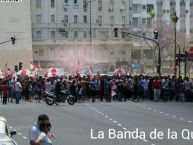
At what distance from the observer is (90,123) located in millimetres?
27844

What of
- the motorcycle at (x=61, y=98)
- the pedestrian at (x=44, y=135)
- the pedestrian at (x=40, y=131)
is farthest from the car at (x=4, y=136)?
the motorcycle at (x=61, y=98)

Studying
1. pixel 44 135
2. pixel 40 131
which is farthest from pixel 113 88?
pixel 44 135

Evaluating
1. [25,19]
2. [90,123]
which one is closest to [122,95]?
[90,123]

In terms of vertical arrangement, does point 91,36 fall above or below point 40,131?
above

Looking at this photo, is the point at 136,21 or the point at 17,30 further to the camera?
the point at 136,21

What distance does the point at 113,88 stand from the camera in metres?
48.4

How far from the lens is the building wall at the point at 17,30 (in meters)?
101

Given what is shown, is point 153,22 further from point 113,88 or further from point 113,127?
point 113,127

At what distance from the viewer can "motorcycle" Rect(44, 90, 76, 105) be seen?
43344mm

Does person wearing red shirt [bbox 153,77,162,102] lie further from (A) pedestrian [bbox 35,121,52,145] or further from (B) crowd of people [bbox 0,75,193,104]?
(A) pedestrian [bbox 35,121,52,145]

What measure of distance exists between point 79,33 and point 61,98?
261ft

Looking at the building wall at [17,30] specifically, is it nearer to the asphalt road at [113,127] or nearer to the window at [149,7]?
the window at [149,7]

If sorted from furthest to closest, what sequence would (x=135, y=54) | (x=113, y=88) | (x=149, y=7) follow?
(x=149, y=7), (x=135, y=54), (x=113, y=88)

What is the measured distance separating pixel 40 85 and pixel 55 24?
75736 mm
